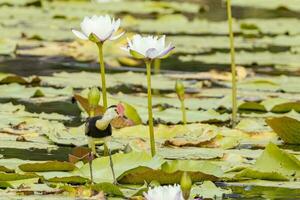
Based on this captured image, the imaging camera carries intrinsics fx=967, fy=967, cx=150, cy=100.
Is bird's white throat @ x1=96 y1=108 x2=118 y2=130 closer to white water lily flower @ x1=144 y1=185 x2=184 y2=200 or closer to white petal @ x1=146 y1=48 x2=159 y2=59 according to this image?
white petal @ x1=146 y1=48 x2=159 y2=59

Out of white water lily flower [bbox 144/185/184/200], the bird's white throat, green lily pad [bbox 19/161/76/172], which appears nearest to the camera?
white water lily flower [bbox 144/185/184/200]

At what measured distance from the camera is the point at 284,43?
6.17m

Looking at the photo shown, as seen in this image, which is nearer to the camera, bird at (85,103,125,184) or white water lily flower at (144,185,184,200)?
white water lily flower at (144,185,184,200)

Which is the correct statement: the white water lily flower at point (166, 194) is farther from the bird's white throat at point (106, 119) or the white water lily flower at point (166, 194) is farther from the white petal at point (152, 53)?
the white petal at point (152, 53)

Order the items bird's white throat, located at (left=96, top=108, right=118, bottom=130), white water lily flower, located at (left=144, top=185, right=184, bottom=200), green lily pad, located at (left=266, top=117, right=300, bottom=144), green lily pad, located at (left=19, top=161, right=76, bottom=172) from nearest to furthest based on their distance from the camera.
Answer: white water lily flower, located at (left=144, top=185, right=184, bottom=200)
bird's white throat, located at (left=96, top=108, right=118, bottom=130)
green lily pad, located at (left=19, top=161, right=76, bottom=172)
green lily pad, located at (left=266, top=117, right=300, bottom=144)

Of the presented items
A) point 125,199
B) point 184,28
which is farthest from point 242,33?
point 125,199

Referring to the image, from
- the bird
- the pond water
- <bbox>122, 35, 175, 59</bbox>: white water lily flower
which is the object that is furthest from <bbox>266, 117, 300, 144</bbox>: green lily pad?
the bird

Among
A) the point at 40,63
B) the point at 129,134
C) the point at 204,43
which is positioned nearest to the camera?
the point at 129,134

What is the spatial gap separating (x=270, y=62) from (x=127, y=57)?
32.6 inches

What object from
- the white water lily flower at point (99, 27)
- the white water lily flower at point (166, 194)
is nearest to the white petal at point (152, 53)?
the white water lily flower at point (99, 27)

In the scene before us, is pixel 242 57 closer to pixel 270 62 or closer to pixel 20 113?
pixel 270 62

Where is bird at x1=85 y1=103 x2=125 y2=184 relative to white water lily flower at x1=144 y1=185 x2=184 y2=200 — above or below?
above

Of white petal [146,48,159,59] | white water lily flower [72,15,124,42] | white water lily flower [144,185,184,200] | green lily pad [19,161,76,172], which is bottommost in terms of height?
green lily pad [19,161,76,172]

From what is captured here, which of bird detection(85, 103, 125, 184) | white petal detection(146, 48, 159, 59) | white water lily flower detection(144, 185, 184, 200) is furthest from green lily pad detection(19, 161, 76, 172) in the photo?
white water lily flower detection(144, 185, 184, 200)
